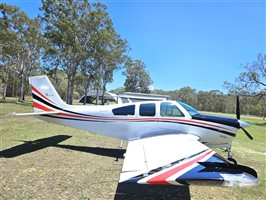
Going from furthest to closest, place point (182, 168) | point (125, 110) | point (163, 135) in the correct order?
1. point (125, 110)
2. point (163, 135)
3. point (182, 168)

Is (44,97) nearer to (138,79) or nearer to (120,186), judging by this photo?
(120,186)

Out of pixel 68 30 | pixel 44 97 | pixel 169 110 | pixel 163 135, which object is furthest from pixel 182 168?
pixel 68 30

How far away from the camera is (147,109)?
7652 mm

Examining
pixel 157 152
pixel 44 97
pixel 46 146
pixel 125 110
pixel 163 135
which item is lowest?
pixel 46 146

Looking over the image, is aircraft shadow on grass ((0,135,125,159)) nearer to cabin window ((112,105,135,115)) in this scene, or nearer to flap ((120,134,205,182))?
cabin window ((112,105,135,115))

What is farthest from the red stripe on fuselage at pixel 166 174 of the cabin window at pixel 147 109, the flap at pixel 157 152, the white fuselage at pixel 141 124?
the cabin window at pixel 147 109

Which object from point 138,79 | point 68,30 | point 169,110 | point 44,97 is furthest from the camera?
point 138,79

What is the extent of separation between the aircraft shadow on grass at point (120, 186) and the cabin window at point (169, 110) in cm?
202

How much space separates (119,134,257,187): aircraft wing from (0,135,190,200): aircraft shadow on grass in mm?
644

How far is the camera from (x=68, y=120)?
28.3 feet

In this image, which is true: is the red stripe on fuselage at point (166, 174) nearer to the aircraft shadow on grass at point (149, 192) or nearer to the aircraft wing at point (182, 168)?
the aircraft wing at point (182, 168)

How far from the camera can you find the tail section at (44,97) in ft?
29.4

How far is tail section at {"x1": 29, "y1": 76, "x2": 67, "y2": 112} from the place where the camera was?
353 inches

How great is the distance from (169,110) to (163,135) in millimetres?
798
